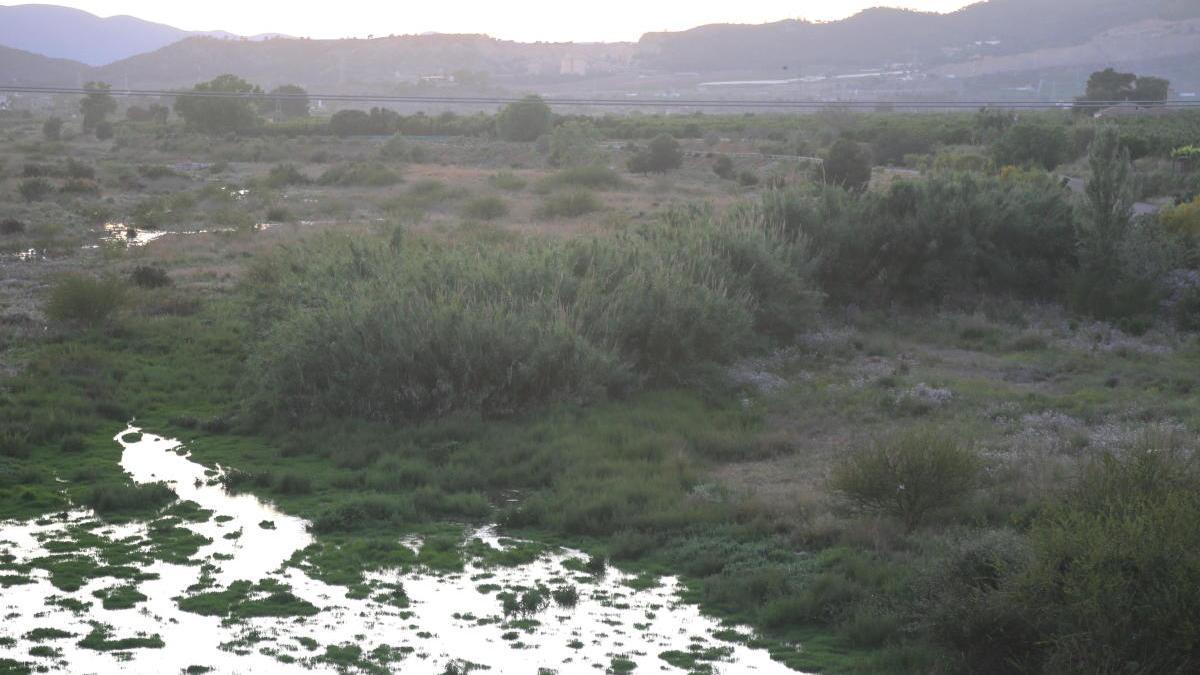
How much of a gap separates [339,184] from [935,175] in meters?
32.5

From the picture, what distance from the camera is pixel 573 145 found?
6606 centimetres

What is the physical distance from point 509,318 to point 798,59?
469 feet

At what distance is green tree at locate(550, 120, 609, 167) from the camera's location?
210 ft

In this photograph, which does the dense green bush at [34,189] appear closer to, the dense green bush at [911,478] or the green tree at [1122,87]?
the dense green bush at [911,478]

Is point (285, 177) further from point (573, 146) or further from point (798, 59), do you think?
point (798, 59)

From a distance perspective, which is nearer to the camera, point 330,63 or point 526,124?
point 526,124

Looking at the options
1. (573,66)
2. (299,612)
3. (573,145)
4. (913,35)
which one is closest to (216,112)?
(573,145)

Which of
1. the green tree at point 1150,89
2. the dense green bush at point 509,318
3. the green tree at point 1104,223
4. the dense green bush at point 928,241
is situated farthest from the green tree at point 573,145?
the green tree at point 1150,89

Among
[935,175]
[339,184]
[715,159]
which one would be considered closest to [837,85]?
[715,159]

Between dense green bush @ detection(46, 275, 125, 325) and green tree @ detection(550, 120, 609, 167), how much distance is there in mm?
40108

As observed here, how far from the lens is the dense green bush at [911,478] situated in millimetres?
12500

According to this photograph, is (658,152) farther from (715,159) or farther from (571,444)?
(571,444)

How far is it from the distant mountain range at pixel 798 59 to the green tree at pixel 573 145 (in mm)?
60127

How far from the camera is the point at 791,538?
12.4 meters
